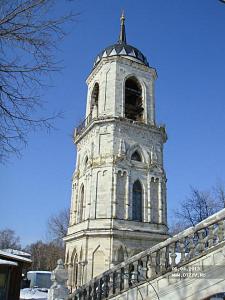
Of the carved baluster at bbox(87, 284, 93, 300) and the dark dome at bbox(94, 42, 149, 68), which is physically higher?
the dark dome at bbox(94, 42, 149, 68)

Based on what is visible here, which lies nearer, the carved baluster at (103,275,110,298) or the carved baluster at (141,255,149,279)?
the carved baluster at (141,255,149,279)

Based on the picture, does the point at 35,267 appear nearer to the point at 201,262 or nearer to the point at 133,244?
the point at 133,244

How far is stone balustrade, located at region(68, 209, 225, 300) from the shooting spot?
8.12m

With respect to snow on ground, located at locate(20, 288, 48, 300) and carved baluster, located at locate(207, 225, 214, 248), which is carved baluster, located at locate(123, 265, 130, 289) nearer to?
carved baluster, located at locate(207, 225, 214, 248)

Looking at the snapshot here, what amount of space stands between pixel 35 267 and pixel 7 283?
66244 mm

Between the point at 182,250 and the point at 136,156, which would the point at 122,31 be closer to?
the point at 136,156

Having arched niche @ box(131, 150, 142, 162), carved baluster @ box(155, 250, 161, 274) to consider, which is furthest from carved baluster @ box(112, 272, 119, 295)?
arched niche @ box(131, 150, 142, 162)

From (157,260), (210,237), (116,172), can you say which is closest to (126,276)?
(157,260)

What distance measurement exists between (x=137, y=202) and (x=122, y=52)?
14.1 meters

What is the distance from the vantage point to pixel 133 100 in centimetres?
3116

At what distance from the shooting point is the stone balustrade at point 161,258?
8.12 metres

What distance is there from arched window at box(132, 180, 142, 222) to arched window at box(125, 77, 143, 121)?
6.57 meters

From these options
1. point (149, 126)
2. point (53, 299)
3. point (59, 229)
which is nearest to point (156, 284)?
point (53, 299)

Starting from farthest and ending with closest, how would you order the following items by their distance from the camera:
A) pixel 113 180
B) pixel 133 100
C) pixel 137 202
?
pixel 133 100 → pixel 137 202 → pixel 113 180
